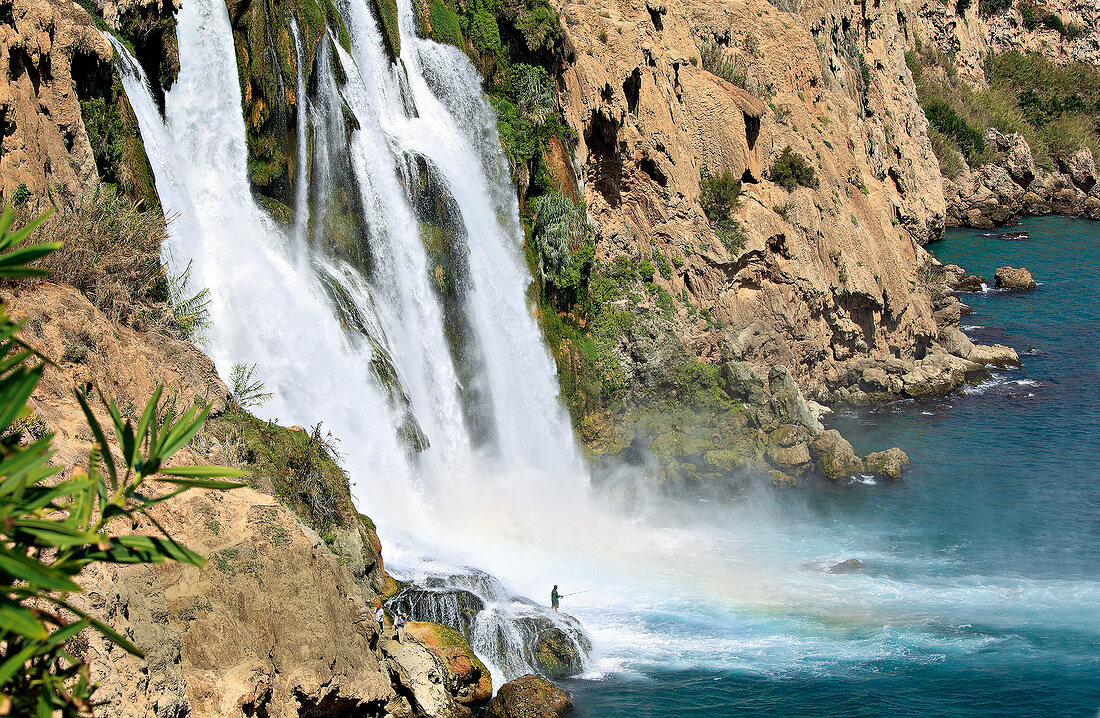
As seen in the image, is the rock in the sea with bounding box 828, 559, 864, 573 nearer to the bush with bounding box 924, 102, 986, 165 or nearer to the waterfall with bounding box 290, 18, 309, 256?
the waterfall with bounding box 290, 18, 309, 256

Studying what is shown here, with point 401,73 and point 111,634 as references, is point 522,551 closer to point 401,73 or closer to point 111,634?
point 401,73

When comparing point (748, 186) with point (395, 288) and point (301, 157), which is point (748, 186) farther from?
point (301, 157)

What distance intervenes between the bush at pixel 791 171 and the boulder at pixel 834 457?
1024 cm

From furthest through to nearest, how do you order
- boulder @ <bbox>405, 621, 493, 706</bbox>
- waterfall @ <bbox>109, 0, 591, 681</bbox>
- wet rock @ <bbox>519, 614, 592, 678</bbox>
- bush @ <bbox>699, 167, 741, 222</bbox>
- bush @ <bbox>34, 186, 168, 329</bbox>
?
bush @ <bbox>699, 167, 741, 222</bbox> < waterfall @ <bbox>109, 0, 591, 681</bbox> < wet rock @ <bbox>519, 614, 592, 678</bbox> < boulder @ <bbox>405, 621, 493, 706</bbox> < bush @ <bbox>34, 186, 168, 329</bbox>

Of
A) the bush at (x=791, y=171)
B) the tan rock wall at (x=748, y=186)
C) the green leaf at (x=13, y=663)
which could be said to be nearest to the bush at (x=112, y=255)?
the green leaf at (x=13, y=663)

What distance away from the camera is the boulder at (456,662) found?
49.8ft

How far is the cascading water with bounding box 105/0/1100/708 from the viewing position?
18.2 meters

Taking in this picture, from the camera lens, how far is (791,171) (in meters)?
34.7

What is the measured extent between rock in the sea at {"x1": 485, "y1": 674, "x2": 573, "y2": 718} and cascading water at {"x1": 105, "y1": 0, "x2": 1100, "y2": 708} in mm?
1162

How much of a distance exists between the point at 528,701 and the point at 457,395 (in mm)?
8829

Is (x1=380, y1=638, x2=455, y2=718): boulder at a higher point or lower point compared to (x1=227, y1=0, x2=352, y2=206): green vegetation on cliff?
lower

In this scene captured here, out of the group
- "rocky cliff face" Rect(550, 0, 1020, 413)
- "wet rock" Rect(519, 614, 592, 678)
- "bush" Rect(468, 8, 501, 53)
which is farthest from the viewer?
"rocky cliff face" Rect(550, 0, 1020, 413)

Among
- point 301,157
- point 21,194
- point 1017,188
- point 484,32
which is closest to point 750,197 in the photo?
point 484,32

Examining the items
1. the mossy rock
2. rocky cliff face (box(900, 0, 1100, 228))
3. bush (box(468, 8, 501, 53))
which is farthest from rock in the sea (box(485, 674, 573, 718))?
rocky cliff face (box(900, 0, 1100, 228))
